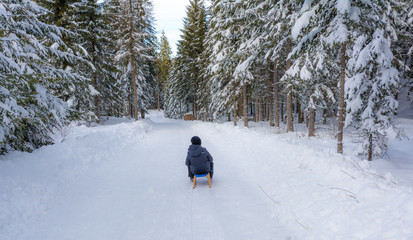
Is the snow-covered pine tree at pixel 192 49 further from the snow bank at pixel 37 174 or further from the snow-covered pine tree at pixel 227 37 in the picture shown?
the snow bank at pixel 37 174

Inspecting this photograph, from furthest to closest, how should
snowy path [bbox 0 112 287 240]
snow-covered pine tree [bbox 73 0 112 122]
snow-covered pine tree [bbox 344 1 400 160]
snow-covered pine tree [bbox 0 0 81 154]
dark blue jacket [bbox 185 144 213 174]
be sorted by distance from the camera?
snow-covered pine tree [bbox 73 0 112 122], snow-covered pine tree [bbox 344 1 400 160], dark blue jacket [bbox 185 144 213 174], snow-covered pine tree [bbox 0 0 81 154], snowy path [bbox 0 112 287 240]

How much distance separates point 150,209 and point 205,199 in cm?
141

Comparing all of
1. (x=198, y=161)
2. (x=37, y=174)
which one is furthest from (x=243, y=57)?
(x=37, y=174)

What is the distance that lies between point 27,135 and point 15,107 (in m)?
2.37

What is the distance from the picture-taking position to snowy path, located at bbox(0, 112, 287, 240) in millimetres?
4008

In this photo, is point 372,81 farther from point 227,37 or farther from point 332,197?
point 227,37

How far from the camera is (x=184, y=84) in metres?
33.8

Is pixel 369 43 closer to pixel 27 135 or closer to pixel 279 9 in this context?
pixel 279 9

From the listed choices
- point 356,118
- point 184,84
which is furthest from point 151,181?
point 184,84

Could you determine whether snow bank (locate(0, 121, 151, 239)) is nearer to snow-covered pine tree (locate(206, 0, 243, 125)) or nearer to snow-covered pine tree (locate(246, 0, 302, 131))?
snow-covered pine tree (locate(246, 0, 302, 131))

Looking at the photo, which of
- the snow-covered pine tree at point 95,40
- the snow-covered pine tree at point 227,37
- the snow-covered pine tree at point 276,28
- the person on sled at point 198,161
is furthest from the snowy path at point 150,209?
the snow-covered pine tree at point 95,40

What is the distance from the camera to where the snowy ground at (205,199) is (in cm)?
373

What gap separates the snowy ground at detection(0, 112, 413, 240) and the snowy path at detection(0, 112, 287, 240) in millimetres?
22

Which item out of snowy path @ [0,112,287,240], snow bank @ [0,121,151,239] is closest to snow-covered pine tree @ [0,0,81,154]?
snow bank @ [0,121,151,239]
